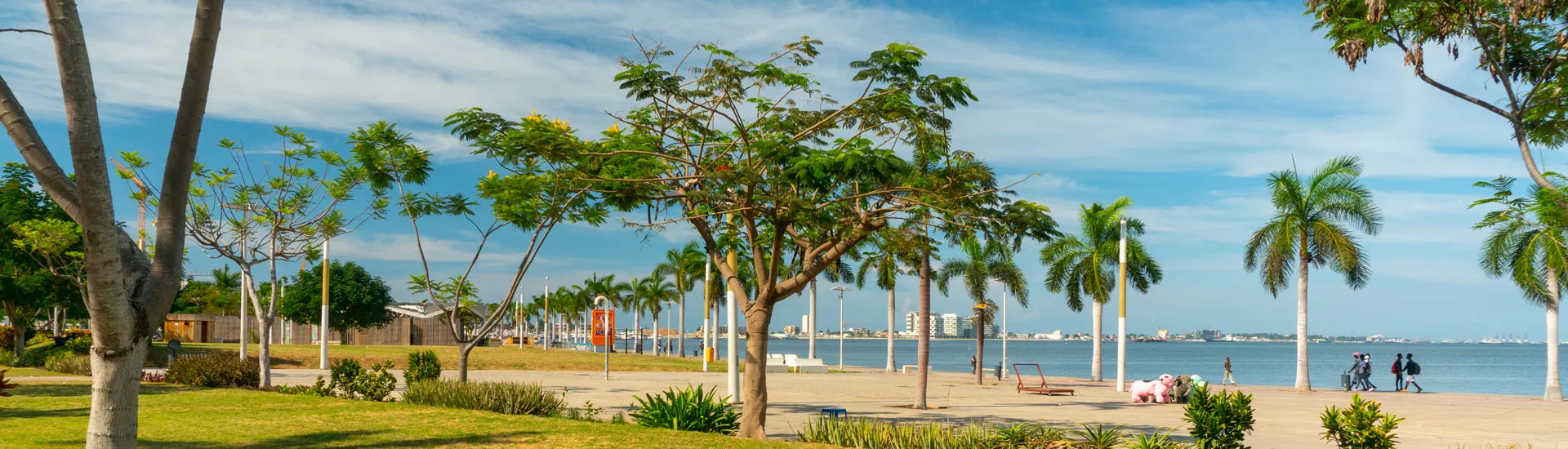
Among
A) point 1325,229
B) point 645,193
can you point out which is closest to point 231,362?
point 645,193

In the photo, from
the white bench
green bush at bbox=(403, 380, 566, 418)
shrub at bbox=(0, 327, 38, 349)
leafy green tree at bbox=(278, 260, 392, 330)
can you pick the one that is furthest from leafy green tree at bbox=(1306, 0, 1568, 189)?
leafy green tree at bbox=(278, 260, 392, 330)

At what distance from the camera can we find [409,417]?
563 inches

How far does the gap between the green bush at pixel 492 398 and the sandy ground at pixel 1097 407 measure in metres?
3.34

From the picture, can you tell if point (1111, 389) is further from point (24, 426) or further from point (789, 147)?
point (24, 426)

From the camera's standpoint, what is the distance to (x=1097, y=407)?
23.2 meters

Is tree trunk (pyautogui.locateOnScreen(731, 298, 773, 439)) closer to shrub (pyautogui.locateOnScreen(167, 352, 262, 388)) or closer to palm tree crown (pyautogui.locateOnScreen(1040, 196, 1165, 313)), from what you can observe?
shrub (pyautogui.locateOnScreen(167, 352, 262, 388))

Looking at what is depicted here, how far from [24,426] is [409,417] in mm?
4452

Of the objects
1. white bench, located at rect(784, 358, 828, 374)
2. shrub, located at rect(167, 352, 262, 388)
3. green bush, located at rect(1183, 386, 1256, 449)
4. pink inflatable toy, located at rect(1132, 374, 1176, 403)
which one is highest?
green bush, located at rect(1183, 386, 1256, 449)

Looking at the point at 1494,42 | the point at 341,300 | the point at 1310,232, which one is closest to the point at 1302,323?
the point at 1310,232

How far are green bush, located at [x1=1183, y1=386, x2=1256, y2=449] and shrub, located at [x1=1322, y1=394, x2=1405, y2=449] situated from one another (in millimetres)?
763

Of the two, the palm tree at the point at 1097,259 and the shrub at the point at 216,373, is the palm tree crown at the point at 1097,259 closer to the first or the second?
the palm tree at the point at 1097,259

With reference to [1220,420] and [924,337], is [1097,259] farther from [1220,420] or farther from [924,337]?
Answer: [1220,420]

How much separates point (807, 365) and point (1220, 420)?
34129 mm

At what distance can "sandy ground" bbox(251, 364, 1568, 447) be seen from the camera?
16.6 metres
